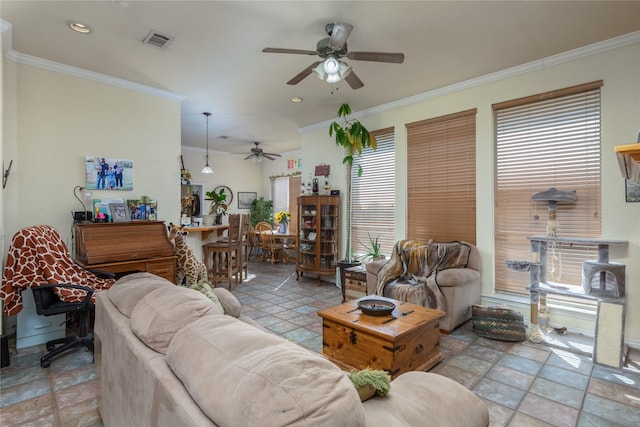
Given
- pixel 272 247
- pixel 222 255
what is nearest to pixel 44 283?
pixel 222 255

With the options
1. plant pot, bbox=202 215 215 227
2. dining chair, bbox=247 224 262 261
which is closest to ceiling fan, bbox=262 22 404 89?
plant pot, bbox=202 215 215 227

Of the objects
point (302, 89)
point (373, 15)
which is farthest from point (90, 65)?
point (373, 15)

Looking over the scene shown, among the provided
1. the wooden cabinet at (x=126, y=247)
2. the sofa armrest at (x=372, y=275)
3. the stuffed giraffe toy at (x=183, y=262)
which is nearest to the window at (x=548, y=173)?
the sofa armrest at (x=372, y=275)

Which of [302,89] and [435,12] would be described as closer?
[435,12]

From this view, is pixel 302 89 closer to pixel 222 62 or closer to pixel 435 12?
pixel 222 62

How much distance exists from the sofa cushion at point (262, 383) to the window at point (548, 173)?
3.49 meters

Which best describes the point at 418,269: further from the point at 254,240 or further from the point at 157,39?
the point at 254,240

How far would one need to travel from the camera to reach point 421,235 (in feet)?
14.3

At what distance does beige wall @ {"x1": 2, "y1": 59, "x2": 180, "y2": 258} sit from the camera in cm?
311

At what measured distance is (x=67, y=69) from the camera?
338 centimetres

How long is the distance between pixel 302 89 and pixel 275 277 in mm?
3329

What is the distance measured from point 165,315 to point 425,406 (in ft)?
3.01

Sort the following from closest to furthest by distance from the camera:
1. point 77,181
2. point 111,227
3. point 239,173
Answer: point 111,227 → point 77,181 → point 239,173

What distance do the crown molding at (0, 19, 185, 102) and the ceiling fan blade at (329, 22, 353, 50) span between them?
2529mm
